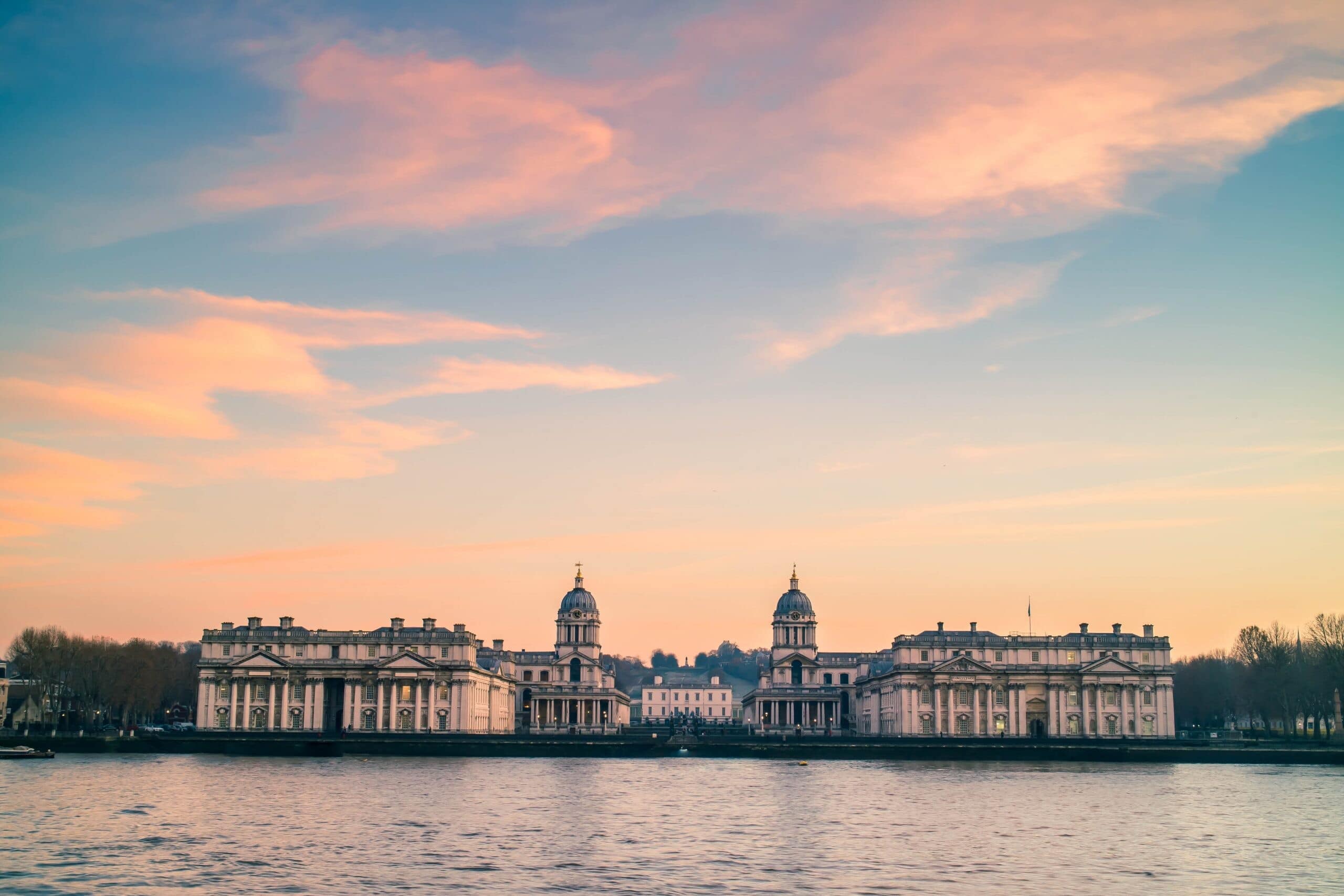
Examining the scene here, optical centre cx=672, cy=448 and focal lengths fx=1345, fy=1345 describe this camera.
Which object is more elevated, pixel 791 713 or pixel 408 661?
pixel 408 661

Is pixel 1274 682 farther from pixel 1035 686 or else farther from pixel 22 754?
pixel 22 754

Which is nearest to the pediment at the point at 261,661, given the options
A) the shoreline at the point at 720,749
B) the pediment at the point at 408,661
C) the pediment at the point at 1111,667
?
the pediment at the point at 408,661

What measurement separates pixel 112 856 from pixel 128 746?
258 ft

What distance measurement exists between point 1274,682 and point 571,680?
278ft

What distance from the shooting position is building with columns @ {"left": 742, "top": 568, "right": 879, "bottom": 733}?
579 feet

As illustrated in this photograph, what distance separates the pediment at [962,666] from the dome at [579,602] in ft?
165

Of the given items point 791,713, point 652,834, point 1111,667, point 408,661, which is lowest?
point 652,834

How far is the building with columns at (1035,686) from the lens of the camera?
5787 inches

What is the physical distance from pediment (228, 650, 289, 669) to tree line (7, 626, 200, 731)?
11698 mm

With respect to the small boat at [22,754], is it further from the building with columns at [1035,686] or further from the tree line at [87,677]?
the building with columns at [1035,686]

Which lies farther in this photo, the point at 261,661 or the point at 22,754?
the point at 261,661

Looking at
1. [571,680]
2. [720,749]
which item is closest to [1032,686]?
[720,749]

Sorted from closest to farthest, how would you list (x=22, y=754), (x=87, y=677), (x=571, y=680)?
1. (x=22, y=754)
2. (x=87, y=677)
3. (x=571, y=680)

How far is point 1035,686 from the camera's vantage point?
14975 cm
